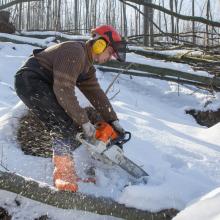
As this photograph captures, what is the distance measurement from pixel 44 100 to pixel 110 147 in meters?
0.73

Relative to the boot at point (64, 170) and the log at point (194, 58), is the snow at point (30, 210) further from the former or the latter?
the log at point (194, 58)

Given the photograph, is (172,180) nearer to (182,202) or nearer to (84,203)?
(182,202)

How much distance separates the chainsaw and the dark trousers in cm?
15

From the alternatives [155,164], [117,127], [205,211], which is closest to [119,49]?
[117,127]

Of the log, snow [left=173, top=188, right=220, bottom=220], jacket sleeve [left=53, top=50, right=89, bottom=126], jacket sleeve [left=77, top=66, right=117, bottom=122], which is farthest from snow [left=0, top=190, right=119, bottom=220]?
the log

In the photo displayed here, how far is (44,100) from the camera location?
4000 mm

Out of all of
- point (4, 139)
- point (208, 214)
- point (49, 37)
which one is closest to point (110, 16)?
point (49, 37)

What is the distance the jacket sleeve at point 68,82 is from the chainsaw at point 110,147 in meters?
0.19

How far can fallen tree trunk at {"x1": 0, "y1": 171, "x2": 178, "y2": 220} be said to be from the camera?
135 inches

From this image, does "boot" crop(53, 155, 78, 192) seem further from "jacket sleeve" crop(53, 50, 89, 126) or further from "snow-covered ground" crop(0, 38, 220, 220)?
"jacket sleeve" crop(53, 50, 89, 126)

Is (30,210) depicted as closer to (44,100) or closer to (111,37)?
(44,100)

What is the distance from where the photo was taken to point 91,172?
432cm

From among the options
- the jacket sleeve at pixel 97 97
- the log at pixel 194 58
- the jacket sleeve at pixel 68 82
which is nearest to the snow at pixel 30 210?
the jacket sleeve at pixel 68 82

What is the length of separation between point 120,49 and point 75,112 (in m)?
0.78
